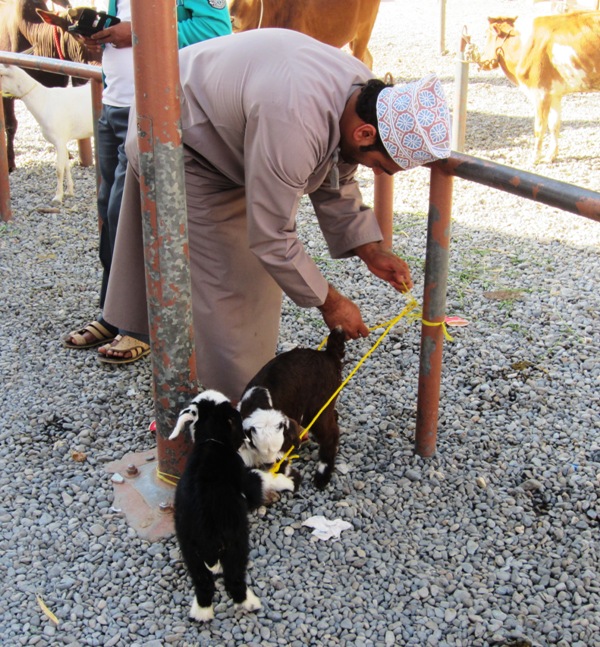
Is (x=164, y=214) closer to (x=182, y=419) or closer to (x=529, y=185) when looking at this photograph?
(x=182, y=419)

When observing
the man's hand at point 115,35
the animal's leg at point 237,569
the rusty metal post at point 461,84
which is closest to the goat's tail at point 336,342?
the animal's leg at point 237,569

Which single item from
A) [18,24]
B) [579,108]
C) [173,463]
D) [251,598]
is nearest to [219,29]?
[173,463]

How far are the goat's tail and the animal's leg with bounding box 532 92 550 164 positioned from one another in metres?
4.90

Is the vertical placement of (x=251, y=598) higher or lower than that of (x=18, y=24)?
lower

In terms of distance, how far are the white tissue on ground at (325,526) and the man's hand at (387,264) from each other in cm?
91

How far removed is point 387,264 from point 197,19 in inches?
53.5

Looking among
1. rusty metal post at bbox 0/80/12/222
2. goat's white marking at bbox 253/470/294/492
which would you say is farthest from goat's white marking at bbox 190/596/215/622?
rusty metal post at bbox 0/80/12/222

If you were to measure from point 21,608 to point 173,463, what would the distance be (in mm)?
690

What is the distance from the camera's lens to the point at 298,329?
166 inches

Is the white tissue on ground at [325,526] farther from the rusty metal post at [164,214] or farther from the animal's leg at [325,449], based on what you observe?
the rusty metal post at [164,214]

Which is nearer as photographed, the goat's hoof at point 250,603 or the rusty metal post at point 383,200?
the goat's hoof at point 250,603

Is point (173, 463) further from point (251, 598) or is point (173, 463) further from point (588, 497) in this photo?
point (588, 497)

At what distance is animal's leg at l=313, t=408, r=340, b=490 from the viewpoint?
9.44 ft

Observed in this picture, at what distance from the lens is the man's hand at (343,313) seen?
9.21ft
